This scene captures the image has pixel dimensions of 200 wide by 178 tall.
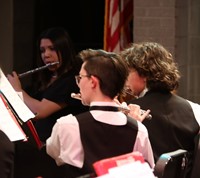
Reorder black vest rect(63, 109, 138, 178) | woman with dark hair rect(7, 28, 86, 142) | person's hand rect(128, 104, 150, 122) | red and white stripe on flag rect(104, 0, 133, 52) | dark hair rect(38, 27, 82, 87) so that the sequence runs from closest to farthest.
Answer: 1. black vest rect(63, 109, 138, 178)
2. person's hand rect(128, 104, 150, 122)
3. woman with dark hair rect(7, 28, 86, 142)
4. dark hair rect(38, 27, 82, 87)
5. red and white stripe on flag rect(104, 0, 133, 52)

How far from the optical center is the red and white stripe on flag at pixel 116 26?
4.29 m

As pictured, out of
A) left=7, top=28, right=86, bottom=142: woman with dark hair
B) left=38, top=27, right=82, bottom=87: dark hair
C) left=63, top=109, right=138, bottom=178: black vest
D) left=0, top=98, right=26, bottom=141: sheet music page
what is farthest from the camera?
left=38, top=27, right=82, bottom=87: dark hair

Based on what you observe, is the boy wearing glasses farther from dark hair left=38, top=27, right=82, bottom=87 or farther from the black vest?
→ dark hair left=38, top=27, right=82, bottom=87

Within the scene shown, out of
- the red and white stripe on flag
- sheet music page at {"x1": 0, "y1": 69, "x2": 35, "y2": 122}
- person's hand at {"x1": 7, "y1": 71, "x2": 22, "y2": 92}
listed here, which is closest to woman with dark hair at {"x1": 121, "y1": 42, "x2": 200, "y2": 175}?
sheet music page at {"x1": 0, "y1": 69, "x2": 35, "y2": 122}

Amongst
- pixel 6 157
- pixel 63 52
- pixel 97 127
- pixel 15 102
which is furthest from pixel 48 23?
pixel 6 157

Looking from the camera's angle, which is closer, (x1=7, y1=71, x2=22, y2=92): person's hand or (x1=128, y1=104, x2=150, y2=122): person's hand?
(x1=128, y1=104, x2=150, y2=122): person's hand

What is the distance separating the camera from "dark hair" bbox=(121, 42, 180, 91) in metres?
2.70

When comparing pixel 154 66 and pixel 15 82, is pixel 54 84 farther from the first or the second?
pixel 154 66

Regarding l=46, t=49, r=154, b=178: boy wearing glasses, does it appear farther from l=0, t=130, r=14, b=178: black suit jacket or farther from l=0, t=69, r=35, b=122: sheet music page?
l=0, t=130, r=14, b=178: black suit jacket

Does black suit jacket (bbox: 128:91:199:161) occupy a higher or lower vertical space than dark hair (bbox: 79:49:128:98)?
lower

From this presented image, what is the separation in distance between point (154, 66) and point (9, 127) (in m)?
0.91

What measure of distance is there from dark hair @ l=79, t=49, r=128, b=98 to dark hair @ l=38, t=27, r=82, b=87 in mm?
1306

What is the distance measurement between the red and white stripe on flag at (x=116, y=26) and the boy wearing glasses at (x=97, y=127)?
2004 millimetres

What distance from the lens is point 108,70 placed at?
2.24 meters
